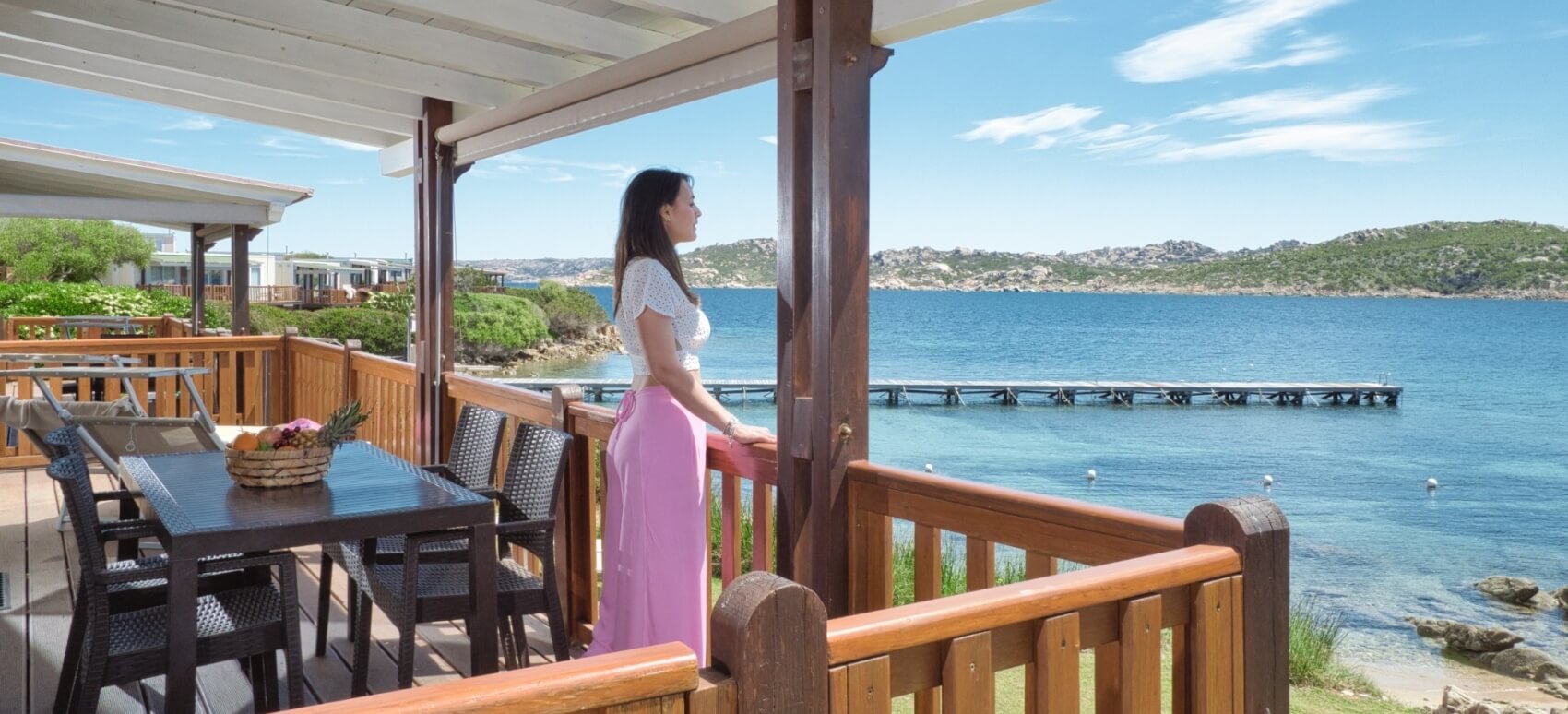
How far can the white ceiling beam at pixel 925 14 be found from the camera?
2.55 metres

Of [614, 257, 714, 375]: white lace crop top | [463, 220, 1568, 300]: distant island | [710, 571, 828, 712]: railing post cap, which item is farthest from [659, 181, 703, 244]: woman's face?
[463, 220, 1568, 300]: distant island

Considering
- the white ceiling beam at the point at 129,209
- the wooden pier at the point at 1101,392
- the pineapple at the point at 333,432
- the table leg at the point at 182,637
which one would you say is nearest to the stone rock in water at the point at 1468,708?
the pineapple at the point at 333,432

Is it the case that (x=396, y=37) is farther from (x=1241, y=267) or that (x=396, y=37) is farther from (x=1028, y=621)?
(x=1241, y=267)

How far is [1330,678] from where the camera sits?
458 inches

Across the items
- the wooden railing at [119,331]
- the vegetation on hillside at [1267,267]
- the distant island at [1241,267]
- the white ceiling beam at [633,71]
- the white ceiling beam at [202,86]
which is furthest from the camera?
the vegetation on hillside at [1267,267]

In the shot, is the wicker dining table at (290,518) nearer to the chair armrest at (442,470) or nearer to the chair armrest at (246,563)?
the chair armrest at (246,563)

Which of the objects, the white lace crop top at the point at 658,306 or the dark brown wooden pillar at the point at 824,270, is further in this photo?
the white lace crop top at the point at 658,306

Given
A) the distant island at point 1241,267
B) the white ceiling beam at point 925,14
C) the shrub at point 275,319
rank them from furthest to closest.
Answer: the distant island at point 1241,267 → the shrub at point 275,319 → the white ceiling beam at point 925,14

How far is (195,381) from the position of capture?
27.0ft

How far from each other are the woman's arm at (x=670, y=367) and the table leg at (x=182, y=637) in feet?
3.83

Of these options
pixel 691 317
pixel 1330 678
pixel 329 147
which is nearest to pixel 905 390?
pixel 1330 678

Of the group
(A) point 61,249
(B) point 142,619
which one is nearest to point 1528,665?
(B) point 142,619

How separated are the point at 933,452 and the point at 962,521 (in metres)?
31.8

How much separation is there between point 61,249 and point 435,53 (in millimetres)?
44175
